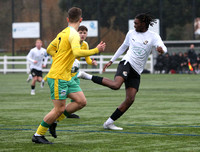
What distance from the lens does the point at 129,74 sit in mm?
9531

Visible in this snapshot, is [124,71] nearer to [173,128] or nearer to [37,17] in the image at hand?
[173,128]

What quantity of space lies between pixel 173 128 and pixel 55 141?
2556 millimetres

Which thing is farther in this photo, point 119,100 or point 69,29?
point 119,100

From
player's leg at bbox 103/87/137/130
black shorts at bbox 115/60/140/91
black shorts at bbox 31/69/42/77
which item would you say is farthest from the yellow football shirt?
black shorts at bbox 31/69/42/77

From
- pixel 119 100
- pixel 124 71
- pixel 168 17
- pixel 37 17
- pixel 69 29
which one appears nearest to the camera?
pixel 69 29

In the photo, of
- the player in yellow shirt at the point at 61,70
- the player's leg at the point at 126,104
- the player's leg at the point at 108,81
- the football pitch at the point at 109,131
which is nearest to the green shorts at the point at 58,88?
the player in yellow shirt at the point at 61,70

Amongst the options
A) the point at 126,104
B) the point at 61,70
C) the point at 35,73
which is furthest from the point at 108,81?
the point at 35,73

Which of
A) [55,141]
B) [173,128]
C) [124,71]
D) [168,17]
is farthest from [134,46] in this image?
[168,17]

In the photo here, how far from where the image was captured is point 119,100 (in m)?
16.3

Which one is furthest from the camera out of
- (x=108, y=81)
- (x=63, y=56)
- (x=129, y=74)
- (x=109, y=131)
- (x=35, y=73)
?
(x=35, y=73)

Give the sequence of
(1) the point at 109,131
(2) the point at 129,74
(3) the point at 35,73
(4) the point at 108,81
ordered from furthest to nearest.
→ 1. (3) the point at 35,73
2. (2) the point at 129,74
3. (1) the point at 109,131
4. (4) the point at 108,81

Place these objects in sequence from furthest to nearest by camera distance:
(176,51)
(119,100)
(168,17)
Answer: (168,17), (176,51), (119,100)

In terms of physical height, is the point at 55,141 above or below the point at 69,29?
below

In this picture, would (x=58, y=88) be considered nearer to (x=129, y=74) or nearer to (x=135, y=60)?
(x=129, y=74)
